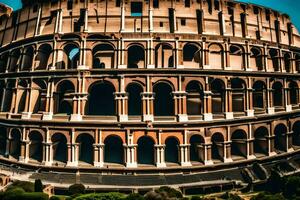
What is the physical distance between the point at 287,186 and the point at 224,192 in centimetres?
520

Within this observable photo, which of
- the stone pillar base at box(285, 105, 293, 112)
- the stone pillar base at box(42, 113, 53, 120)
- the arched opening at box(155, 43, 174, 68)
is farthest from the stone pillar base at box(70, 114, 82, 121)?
the stone pillar base at box(285, 105, 293, 112)

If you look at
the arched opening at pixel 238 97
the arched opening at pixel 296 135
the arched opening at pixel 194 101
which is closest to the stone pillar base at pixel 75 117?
the arched opening at pixel 194 101

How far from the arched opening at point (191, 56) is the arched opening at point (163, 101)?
3.68 m

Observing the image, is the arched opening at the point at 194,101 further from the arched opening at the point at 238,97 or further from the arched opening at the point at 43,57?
the arched opening at the point at 43,57

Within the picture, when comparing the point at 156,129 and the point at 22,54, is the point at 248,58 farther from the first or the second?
the point at 22,54

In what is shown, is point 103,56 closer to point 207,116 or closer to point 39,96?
point 39,96

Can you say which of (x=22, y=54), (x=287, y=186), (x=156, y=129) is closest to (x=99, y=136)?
(x=156, y=129)

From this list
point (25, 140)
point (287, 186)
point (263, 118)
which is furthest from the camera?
point (263, 118)

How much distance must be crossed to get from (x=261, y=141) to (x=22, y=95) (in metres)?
28.5

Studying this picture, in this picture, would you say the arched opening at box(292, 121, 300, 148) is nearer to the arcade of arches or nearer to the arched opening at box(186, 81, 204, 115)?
the arcade of arches

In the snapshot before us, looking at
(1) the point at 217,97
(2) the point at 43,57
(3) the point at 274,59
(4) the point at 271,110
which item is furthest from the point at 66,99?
(3) the point at 274,59

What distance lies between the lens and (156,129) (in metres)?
25.0

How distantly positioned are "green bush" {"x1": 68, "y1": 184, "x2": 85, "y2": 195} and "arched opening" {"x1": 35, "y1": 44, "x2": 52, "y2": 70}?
1478 cm

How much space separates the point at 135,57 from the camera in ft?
93.7
